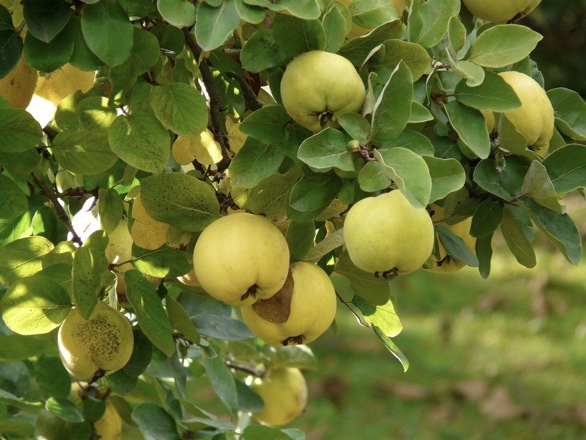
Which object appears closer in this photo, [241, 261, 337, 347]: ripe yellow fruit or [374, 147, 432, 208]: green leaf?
[374, 147, 432, 208]: green leaf

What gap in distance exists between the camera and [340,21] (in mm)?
852

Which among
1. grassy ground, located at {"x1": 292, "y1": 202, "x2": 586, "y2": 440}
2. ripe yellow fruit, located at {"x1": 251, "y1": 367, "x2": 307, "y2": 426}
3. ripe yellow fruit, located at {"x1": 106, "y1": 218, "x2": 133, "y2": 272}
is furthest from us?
grassy ground, located at {"x1": 292, "y1": 202, "x2": 586, "y2": 440}

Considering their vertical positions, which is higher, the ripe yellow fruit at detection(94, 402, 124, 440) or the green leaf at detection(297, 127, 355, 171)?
the green leaf at detection(297, 127, 355, 171)

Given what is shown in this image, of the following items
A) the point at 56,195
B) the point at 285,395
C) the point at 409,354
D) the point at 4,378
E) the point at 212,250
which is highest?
the point at 212,250

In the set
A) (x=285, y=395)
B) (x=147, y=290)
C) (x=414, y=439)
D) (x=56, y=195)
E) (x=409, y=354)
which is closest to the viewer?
(x=147, y=290)

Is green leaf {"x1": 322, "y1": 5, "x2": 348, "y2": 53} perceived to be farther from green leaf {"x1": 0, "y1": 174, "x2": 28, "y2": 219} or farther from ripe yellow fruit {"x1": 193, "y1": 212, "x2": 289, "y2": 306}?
green leaf {"x1": 0, "y1": 174, "x2": 28, "y2": 219}

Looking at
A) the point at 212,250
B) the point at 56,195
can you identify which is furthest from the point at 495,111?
the point at 56,195

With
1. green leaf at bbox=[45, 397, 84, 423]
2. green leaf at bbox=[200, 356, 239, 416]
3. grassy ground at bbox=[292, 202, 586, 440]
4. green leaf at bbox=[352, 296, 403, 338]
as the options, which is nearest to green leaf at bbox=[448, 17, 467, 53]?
green leaf at bbox=[352, 296, 403, 338]

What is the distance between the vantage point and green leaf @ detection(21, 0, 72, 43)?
0.86 metres

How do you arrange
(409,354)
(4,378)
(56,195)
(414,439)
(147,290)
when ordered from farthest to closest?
(409,354) < (414,439) < (4,378) < (56,195) < (147,290)

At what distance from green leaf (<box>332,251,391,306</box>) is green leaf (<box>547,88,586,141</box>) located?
0.26 metres

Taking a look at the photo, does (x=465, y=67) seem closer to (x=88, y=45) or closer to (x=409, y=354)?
(x=88, y=45)

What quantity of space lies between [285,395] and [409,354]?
2030 millimetres

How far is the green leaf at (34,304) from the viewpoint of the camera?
0.96 meters
